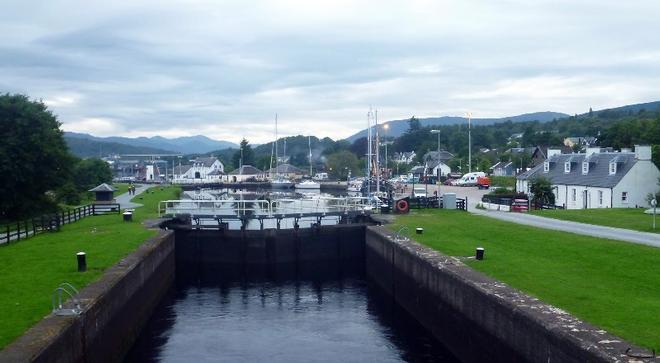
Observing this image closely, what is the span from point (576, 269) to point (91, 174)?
81818 mm

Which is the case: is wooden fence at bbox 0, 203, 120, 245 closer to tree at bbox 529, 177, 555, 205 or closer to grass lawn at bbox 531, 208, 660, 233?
grass lawn at bbox 531, 208, 660, 233

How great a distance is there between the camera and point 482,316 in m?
18.1

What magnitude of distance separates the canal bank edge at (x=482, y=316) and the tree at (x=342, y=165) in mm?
123844

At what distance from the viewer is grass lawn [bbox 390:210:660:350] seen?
14.8m

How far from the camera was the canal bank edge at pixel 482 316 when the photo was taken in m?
12.9

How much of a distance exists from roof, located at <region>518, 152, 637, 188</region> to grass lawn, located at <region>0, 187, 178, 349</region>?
3170 centimetres

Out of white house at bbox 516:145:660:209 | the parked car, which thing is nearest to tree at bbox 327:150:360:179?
the parked car

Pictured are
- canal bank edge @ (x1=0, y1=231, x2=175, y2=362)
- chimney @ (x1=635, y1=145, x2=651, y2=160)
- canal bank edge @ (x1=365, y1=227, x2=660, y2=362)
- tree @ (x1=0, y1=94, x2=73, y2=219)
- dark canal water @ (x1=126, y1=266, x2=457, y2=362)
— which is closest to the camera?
canal bank edge @ (x1=365, y1=227, x2=660, y2=362)

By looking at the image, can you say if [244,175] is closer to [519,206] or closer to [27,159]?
[27,159]

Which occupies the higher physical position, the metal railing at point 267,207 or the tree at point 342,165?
the tree at point 342,165

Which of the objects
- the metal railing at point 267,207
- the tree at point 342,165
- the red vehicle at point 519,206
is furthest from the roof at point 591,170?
the tree at point 342,165

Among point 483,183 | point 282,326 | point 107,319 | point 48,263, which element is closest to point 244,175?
point 483,183

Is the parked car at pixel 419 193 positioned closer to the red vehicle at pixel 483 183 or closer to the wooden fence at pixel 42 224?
the red vehicle at pixel 483 183

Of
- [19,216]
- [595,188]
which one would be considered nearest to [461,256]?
[595,188]
